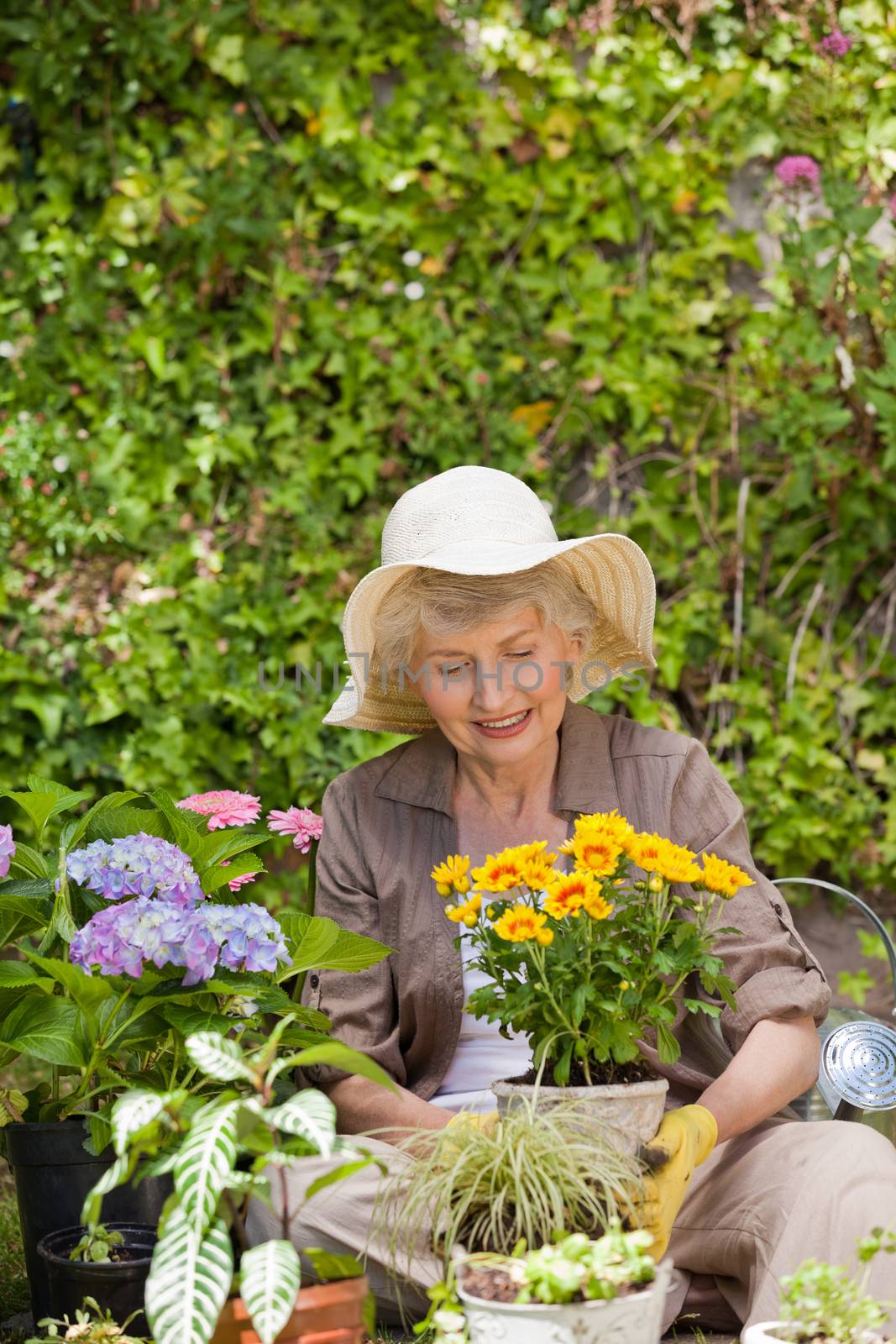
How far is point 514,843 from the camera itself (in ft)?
7.87

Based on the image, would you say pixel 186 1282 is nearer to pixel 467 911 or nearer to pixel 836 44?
pixel 467 911

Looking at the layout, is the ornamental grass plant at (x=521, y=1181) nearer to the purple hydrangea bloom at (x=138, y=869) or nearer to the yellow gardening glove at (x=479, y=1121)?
the yellow gardening glove at (x=479, y=1121)

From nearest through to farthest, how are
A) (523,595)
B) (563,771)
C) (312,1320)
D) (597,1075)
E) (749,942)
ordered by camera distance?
(312,1320) → (597,1075) → (749,942) → (523,595) → (563,771)

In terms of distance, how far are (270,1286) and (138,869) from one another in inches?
21.8

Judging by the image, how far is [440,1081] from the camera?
2262 mm

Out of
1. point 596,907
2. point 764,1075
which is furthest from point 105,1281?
point 764,1075

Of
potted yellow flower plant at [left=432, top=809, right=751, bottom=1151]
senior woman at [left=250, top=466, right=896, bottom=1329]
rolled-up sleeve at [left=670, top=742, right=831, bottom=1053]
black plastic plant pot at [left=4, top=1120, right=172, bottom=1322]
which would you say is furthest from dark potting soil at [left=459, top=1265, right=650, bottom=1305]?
rolled-up sleeve at [left=670, top=742, right=831, bottom=1053]

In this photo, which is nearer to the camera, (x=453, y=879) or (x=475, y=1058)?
(x=453, y=879)

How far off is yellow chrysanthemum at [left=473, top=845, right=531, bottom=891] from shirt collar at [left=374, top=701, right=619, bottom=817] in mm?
717

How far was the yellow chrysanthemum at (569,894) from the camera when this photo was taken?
1581 millimetres

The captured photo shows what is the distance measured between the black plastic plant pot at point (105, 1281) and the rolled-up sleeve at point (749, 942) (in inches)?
35.5

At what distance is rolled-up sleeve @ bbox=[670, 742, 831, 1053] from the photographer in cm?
209

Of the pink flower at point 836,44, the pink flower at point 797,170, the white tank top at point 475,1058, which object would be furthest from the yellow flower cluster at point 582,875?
the pink flower at point 836,44

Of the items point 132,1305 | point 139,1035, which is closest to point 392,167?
point 139,1035
